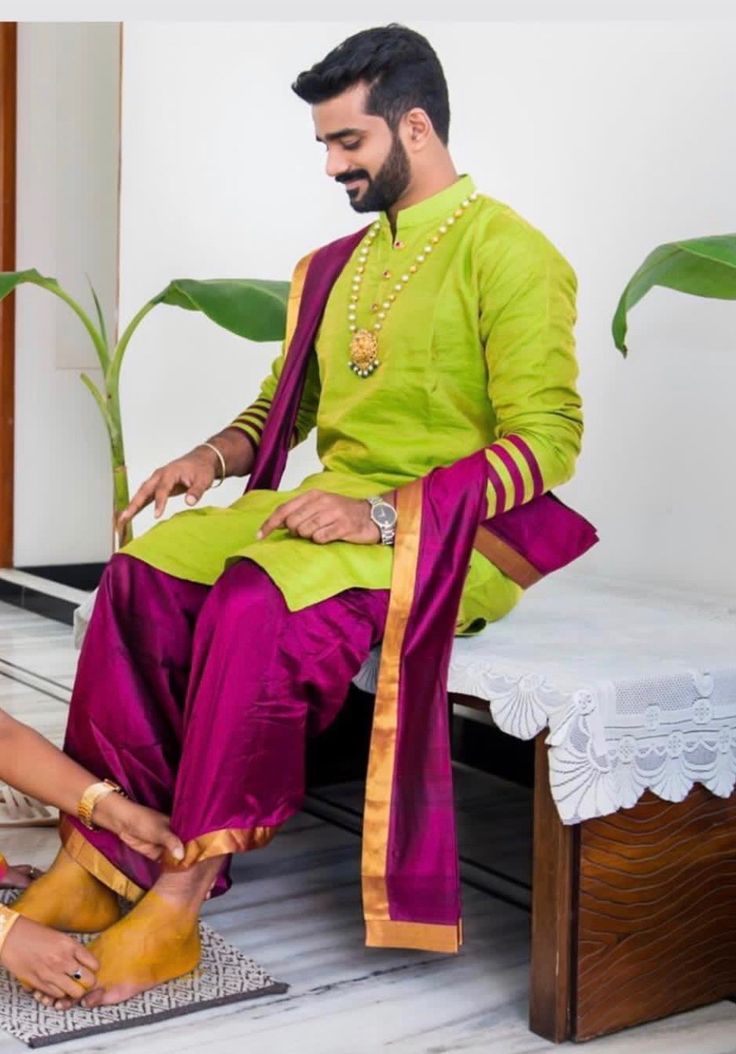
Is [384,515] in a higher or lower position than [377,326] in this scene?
lower

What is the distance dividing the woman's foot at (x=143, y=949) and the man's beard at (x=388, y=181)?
3.47 ft

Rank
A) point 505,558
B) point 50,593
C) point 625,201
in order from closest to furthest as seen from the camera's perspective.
→ point 505,558 → point 625,201 → point 50,593

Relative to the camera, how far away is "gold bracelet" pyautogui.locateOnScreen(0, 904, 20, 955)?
203 cm

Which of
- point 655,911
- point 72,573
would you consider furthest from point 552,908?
point 72,573

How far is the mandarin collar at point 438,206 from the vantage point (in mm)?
2426

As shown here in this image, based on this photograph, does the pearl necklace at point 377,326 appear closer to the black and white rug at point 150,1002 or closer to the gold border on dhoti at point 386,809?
the gold border on dhoti at point 386,809

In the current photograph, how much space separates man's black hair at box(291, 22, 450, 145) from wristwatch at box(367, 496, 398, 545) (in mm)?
586

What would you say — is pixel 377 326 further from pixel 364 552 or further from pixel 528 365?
pixel 364 552

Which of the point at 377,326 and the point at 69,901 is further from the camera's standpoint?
the point at 377,326

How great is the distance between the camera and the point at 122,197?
15.8ft

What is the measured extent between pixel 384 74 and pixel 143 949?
1.28 meters

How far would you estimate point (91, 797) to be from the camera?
7.25ft

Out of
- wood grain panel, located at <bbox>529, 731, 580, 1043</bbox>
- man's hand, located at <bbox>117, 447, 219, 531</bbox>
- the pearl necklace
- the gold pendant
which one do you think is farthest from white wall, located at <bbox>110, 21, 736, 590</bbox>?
wood grain panel, located at <bbox>529, 731, 580, 1043</bbox>

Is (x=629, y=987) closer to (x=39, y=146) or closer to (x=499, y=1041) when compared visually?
(x=499, y=1041)
